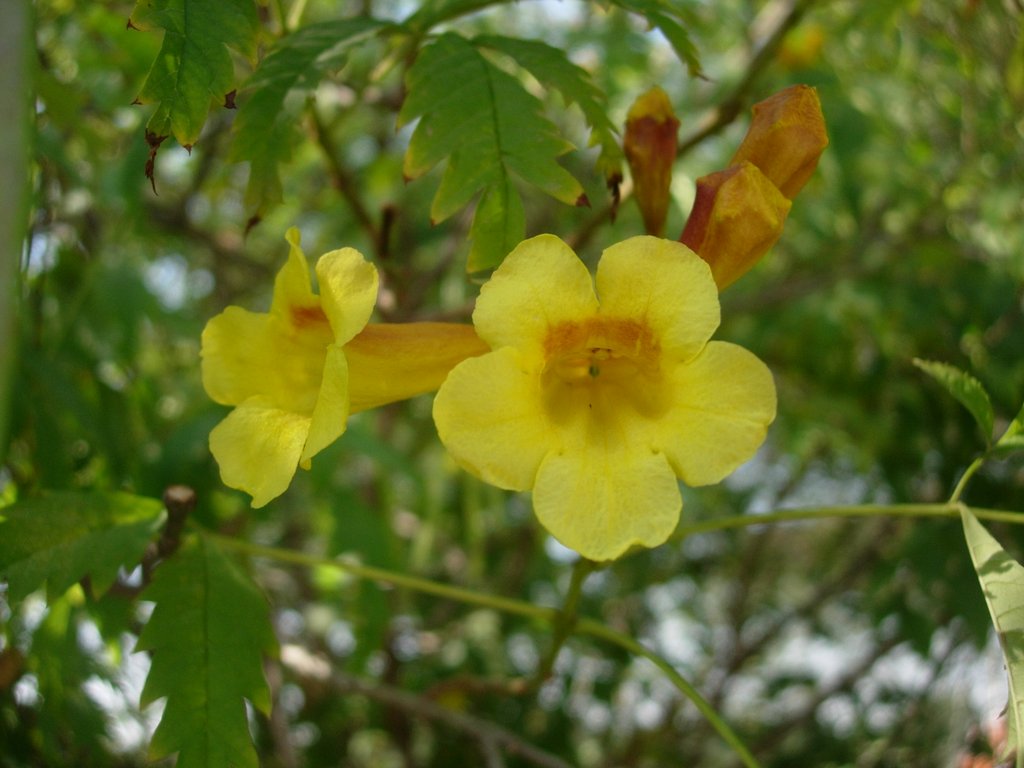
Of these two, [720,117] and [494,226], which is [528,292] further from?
[720,117]

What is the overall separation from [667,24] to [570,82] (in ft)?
0.79

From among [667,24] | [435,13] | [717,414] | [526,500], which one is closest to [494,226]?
[717,414]

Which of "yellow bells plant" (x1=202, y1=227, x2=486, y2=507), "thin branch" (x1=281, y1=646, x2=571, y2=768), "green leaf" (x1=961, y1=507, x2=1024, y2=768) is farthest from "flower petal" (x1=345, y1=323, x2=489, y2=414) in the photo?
"thin branch" (x1=281, y1=646, x2=571, y2=768)

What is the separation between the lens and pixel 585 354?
1.66 meters

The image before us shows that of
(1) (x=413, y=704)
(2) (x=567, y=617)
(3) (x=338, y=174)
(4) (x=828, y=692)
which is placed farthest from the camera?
(4) (x=828, y=692)

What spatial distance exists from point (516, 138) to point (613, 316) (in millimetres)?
355

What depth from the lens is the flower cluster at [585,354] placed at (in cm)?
136

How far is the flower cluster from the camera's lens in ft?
4.46

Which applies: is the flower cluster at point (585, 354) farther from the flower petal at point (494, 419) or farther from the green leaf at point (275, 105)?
the green leaf at point (275, 105)

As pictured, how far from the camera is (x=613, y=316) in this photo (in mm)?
1488

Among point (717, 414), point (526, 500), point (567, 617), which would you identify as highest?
point (717, 414)

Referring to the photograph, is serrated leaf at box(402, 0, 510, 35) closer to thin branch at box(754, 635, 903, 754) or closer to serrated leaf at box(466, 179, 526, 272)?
serrated leaf at box(466, 179, 526, 272)

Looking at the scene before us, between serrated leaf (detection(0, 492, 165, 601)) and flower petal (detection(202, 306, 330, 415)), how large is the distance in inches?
11.8

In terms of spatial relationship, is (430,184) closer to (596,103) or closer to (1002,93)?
(1002,93)
